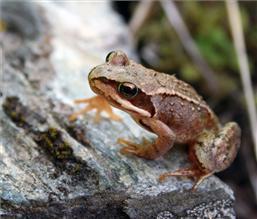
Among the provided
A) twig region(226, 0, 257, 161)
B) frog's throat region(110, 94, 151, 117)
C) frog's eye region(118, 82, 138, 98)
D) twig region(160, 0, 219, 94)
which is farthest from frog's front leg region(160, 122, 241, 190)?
twig region(160, 0, 219, 94)

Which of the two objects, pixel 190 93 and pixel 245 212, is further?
pixel 245 212

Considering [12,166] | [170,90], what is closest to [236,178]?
[170,90]

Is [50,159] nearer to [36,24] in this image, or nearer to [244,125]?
[36,24]

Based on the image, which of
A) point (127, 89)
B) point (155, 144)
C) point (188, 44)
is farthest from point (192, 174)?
point (188, 44)

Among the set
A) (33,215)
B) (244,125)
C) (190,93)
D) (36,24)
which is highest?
(36,24)

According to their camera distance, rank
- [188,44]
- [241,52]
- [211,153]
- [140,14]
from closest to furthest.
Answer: [211,153]
[241,52]
[188,44]
[140,14]

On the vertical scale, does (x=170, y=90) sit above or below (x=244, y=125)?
Answer: below

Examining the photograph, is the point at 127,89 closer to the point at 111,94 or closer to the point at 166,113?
the point at 111,94

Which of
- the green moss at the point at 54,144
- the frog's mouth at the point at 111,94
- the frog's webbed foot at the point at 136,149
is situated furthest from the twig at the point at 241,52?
the green moss at the point at 54,144
